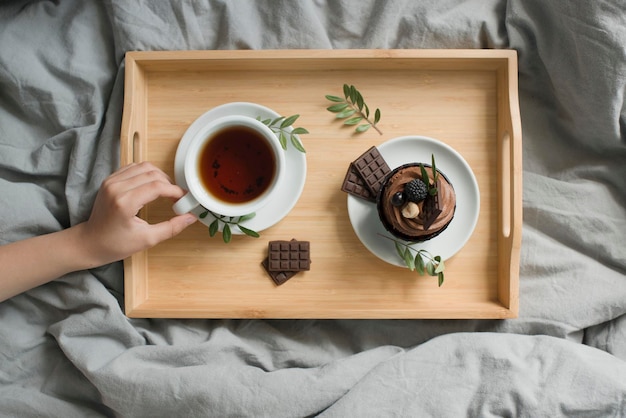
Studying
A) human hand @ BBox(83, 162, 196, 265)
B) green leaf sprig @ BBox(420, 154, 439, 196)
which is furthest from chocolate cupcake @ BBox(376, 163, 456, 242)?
human hand @ BBox(83, 162, 196, 265)

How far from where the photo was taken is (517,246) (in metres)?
1.38

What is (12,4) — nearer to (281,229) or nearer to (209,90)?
(209,90)

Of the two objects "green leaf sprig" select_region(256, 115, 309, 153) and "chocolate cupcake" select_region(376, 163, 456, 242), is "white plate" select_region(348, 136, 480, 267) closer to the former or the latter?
"chocolate cupcake" select_region(376, 163, 456, 242)

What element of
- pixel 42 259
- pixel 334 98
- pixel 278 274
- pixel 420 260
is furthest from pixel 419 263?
pixel 42 259

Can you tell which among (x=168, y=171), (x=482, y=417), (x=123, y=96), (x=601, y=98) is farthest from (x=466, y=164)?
(x=123, y=96)

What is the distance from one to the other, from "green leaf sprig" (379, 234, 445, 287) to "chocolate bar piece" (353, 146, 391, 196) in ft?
0.43

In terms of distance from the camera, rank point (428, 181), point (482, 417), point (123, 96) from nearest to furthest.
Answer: point (428, 181)
point (482, 417)
point (123, 96)

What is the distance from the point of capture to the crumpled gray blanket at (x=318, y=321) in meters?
1.41

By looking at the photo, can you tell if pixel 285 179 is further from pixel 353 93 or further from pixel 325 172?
pixel 353 93

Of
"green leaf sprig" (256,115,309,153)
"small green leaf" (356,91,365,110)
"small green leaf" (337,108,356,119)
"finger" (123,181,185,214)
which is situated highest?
"small green leaf" (356,91,365,110)

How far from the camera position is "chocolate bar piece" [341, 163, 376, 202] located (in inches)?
55.0

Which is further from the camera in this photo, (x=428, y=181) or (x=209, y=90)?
(x=209, y=90)

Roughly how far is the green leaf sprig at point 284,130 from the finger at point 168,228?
286 mm

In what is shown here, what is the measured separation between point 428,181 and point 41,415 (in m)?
1.12
